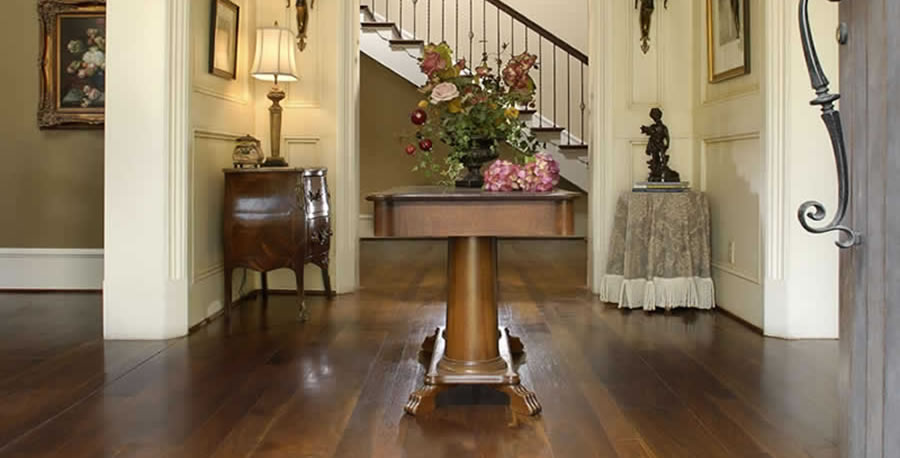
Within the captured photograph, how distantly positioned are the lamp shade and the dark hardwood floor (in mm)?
1393

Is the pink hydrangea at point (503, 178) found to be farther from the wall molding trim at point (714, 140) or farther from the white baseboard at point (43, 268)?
the white baseboard at point (43, 268)

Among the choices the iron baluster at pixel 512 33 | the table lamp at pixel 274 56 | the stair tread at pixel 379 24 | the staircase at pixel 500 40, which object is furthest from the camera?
the iron baluster at pixel 512 33

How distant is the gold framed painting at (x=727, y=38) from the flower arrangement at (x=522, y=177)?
2184 millimetres

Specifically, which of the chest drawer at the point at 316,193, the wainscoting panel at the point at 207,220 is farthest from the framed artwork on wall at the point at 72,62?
the chest drawer at the point at 316,193

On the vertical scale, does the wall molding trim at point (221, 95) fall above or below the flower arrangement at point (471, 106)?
above

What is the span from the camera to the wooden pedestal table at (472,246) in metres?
2.87

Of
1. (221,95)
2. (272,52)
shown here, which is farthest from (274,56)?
(221,95)

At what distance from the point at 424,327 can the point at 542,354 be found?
0.87m

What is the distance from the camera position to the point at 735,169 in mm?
4941

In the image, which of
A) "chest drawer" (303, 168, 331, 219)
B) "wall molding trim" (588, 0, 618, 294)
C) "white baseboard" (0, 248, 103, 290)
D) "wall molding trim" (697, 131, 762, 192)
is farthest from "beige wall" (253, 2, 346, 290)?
"wall molding trim" (697, 131, 762, 192)

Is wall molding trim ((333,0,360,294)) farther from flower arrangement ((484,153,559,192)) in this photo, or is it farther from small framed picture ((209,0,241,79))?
flower arrangement ((484,153,559,192))

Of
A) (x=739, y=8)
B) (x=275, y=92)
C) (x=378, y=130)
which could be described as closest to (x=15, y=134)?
(x=275, y=92)

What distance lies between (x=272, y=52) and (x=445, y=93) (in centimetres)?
231

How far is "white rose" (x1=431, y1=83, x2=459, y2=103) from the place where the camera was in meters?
3.26
